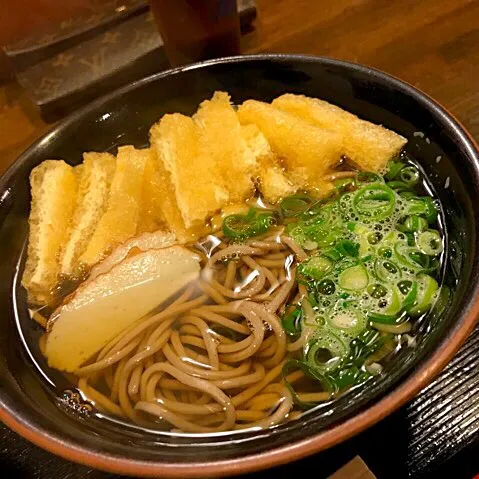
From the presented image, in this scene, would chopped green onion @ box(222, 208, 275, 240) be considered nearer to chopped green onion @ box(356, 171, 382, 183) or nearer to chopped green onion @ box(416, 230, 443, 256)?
chopped green onion @ box(356, 171, 382, 183)

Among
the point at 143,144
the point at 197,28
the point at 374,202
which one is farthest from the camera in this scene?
the point at 197,28

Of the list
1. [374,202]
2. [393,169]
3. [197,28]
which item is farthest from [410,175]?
[197,28]

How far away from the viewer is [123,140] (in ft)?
6.65

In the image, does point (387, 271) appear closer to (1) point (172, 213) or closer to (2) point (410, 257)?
(2) point (410, 257)

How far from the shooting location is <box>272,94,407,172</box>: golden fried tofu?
1.72 m

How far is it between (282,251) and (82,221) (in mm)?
610

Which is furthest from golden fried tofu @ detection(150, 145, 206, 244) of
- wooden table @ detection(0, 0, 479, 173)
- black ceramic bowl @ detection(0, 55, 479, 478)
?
wooden table @ detection(0, 0, 479, 173)

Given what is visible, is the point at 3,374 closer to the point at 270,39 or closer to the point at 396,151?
the point at 396,151

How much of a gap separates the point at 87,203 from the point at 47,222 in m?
0.13

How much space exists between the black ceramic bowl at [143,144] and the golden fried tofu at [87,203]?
13cm

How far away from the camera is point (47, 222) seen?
170 centimetres

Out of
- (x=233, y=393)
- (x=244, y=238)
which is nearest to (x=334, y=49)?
(x=244, y=238)

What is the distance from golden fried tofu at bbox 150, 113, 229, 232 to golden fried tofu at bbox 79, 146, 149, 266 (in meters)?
0.09

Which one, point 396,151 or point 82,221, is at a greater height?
point 82,221
